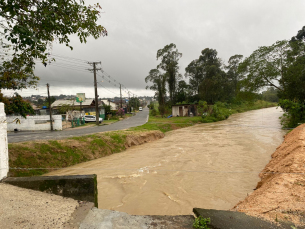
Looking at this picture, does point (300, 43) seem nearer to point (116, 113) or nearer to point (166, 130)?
point (166, 130)

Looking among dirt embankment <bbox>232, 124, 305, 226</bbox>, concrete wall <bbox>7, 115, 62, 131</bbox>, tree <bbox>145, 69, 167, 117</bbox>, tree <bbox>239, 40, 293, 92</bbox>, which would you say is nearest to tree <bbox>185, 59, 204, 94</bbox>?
tree <bbox>145, 69, 167, 117</bbox>

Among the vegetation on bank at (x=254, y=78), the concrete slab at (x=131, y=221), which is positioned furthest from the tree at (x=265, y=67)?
the concrete slab at (x=131, y=221)

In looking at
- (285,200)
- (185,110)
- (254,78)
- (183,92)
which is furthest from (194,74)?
(285,200)

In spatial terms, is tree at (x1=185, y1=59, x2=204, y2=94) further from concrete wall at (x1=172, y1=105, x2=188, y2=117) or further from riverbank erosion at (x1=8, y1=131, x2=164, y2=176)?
riverbank erosion at (x1=8, y1=131, x2=164, y2=176)

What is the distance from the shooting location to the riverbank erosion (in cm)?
763

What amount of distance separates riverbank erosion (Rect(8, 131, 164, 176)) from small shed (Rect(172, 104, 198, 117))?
2393 centimetres

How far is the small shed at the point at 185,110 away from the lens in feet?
120

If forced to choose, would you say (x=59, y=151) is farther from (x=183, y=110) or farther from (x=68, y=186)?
(x=183, y=110)

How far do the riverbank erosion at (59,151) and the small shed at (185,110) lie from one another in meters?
23.9

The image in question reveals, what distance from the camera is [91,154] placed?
35.0 ft

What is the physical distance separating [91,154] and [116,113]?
3076 cm

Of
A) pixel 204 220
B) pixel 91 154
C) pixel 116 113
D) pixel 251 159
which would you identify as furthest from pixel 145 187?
pixel 116 113

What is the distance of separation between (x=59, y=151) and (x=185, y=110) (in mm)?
29954

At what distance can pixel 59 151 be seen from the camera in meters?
9.38
